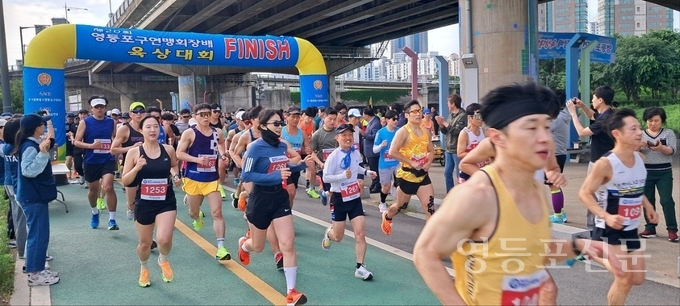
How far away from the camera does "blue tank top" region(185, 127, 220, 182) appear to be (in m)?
7.14

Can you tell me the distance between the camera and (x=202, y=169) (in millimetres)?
7109

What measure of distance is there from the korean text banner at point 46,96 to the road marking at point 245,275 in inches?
280

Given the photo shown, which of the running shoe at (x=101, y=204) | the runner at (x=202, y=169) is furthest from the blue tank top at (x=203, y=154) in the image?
the running shoe at (x=101, y=204)

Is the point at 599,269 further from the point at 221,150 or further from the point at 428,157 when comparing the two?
the point at 221,150

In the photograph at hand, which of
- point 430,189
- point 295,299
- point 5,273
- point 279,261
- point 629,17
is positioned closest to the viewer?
point 295,299

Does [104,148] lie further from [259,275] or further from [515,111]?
[515,111]

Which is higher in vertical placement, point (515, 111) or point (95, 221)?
point (515, 111)

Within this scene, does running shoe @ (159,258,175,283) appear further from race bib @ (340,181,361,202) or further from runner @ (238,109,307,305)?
race bib @ (340,181,361,202)

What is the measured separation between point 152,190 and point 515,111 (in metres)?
4.50

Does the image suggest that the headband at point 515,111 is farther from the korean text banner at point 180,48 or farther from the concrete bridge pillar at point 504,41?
the korean text banner at point 180,48

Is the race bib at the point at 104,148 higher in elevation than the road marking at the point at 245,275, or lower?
higher

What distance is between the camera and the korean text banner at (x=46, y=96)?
13.6 m

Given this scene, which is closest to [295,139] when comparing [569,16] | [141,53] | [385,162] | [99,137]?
[385,162]

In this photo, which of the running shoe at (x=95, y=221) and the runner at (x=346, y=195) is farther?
the running shoe at (x=95, y=221)
